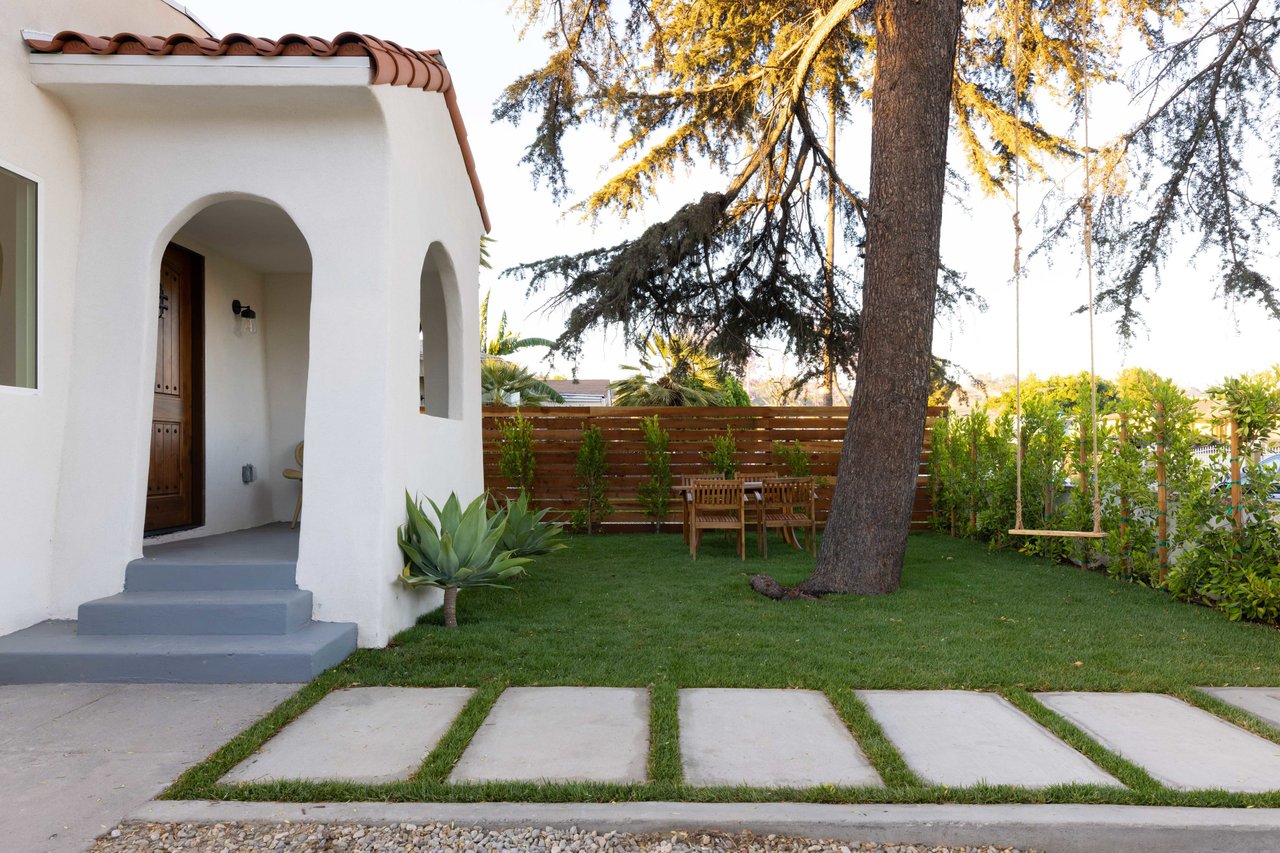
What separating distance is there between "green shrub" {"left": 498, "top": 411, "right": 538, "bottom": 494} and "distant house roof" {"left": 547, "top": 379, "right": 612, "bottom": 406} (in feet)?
70.1

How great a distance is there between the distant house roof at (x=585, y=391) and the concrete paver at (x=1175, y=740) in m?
28.9

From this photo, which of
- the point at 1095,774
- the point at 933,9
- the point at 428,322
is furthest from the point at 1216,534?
the point at 428,322

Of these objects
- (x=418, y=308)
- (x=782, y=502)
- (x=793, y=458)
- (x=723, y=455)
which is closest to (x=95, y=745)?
(x=418, y=308)

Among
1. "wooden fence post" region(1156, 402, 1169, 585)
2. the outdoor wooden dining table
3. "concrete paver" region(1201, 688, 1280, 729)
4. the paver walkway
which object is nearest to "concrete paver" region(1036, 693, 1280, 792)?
the paver walkway

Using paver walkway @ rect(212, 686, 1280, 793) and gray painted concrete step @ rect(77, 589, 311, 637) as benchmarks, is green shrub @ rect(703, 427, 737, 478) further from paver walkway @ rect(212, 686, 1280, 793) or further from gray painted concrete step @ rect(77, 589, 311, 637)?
gray painted concrete step @ rect(77, 589, 311, 637)

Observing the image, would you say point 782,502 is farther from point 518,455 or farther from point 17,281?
point 17,281

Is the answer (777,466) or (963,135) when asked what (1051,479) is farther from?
(963,135)

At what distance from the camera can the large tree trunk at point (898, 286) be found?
6.53 m

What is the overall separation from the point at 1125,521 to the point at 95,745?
7.73 meters

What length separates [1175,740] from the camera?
343 cm

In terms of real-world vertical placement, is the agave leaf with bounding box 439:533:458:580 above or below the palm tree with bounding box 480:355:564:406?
below

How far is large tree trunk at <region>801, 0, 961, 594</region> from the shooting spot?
6527 millimetres

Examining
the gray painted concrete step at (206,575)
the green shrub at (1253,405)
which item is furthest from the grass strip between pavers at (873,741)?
the green shrub at (1253,405)

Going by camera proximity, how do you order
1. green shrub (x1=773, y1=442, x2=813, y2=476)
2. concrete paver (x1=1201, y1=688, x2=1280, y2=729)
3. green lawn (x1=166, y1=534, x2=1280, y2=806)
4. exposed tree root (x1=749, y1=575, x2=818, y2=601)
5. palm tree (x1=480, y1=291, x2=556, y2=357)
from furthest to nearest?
palm tree (x1=480, y1=291, x2=556, y2=357) → green shrub (x1=773, y1=442, x2=813, y2=476) → exposed tree root (x1=749, y1=575, x2=818, y2=601) → concrete paver (x1=1201, y1=688, x2=1280, y2=729) → green lawn (x1=166, y1=534, x2=1280, y2=806)
